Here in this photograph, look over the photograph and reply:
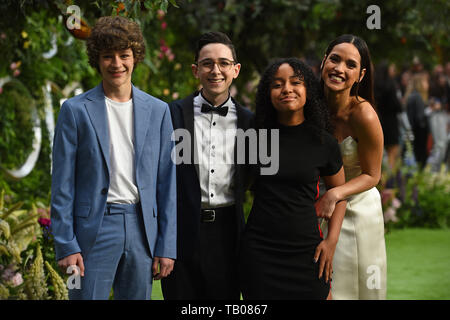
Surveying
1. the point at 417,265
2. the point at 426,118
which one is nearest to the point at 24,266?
the point at 417,265

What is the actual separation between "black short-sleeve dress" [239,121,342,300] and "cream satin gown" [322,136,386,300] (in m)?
0.41

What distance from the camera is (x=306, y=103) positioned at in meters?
3.00

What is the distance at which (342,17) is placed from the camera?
8.27 meters

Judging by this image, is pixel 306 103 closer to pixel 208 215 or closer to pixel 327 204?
pixel 327 204

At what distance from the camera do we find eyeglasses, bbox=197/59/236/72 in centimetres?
300

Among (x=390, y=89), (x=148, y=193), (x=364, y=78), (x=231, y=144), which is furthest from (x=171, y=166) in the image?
(x=390, y=89)

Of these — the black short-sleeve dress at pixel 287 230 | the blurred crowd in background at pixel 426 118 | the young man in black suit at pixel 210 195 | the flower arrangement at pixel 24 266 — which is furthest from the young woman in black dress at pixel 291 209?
the blurred crowd in background at pixel 426 118

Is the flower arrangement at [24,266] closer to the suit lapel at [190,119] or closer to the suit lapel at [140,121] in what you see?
the suit lapel at [190,119]

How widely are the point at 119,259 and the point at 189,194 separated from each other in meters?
0.48

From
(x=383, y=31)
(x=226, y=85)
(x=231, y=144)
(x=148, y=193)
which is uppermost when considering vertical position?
(x=383, y=31)

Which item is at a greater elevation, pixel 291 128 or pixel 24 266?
pixel 291 128

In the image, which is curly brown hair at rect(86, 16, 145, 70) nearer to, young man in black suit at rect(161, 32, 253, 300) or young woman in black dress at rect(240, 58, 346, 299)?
young man in black suit at rect(161, 32, 253, 300)

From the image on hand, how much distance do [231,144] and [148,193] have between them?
531 mm
